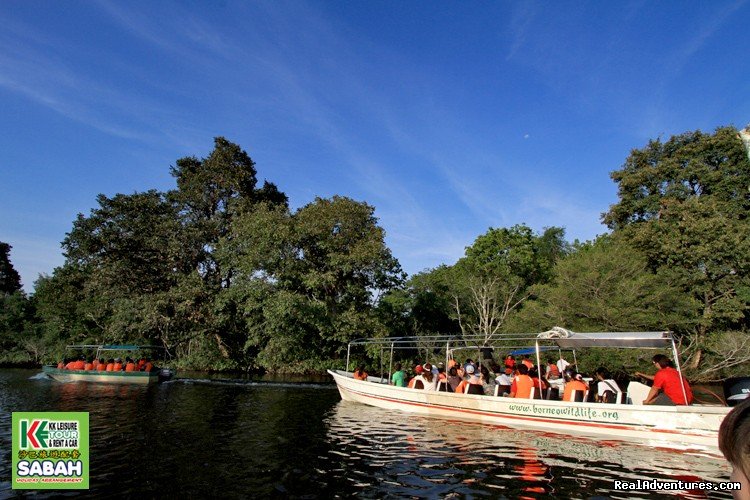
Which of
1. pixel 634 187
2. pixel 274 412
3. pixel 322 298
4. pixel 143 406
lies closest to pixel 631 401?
pixel 274 412

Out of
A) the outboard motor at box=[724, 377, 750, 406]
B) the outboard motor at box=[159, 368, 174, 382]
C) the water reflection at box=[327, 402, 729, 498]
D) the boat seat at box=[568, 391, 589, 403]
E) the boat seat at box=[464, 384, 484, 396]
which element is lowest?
the outboard motor at box=[159, 368, 174, 382]

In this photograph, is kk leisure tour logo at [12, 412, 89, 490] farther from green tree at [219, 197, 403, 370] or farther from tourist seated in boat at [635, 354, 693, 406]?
green tree at [219, 197, 403, 370]

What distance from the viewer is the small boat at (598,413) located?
12.2 meters

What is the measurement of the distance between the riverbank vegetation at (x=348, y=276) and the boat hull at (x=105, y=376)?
23.7ft

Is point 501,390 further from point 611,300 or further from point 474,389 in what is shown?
point 611,300

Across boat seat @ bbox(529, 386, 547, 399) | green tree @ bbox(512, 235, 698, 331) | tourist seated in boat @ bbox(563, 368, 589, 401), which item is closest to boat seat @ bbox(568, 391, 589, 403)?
tourist seated in boat @ bbox(563, 368, 589, 401)

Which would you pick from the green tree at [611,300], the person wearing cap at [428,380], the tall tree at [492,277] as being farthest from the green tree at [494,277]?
the person wearing cap at [428,380]

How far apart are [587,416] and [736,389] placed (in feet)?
12.4

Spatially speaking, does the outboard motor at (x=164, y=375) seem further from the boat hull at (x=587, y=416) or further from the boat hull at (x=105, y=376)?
the boat hull at (x=587, y=416)

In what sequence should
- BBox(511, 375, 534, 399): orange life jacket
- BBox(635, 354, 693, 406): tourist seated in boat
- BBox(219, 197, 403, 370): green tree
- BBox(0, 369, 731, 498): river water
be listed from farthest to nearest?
BBox(219, 197, 403, 370): green tree, BBox(511, 375, 534, 399): orange life jacket, BBox(635, 354, 693, 406): tourist seated in boat, BBox(0, 369, 731, 498): river water

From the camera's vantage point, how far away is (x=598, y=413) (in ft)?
44.8

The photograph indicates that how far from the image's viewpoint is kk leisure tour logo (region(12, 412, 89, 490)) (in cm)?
834

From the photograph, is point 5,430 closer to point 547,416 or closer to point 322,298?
point 547,416

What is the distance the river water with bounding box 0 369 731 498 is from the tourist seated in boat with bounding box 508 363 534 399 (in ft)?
4.74
